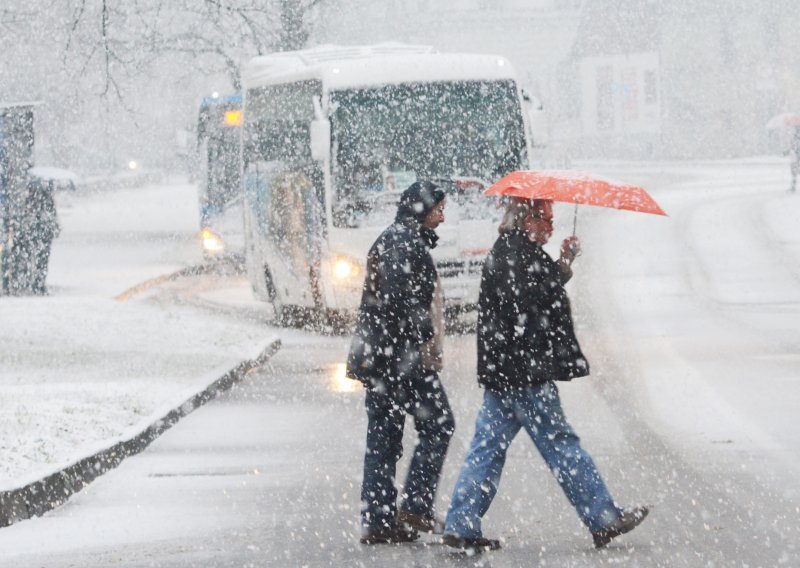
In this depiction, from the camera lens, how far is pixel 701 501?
8359 mm

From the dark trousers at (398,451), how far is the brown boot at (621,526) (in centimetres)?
79

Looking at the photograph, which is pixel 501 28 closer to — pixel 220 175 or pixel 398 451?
pixel 220 175

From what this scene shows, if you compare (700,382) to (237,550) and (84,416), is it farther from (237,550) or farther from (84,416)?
(237,550)

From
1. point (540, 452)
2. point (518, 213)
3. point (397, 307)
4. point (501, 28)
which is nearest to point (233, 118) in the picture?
point (397, 307)

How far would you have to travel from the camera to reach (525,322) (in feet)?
23.1

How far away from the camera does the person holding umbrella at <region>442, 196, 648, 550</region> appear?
7.04 metres

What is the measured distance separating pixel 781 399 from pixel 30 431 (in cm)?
547

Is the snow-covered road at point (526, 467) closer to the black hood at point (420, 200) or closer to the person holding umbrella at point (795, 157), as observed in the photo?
the black hood at point (420, 200)

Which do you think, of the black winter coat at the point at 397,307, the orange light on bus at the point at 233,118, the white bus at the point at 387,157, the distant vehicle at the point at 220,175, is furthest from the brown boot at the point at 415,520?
the orange light on bus at the point at 233,118

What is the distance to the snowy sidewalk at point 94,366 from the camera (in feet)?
32.6

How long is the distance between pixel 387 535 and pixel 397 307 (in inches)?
41.1

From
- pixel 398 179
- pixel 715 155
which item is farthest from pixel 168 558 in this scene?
pixel 715 155

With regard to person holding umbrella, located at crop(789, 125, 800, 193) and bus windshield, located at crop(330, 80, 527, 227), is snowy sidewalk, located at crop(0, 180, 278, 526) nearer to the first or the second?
bus windshield, located at crop(330, 80, 527, 227)

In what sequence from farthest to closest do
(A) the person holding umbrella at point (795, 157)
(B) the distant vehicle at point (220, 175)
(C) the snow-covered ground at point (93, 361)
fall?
1. (A) the person holding umbrella at point (795, 157)
2. (B) the distant vehicle at point (220, 175)
3. (C) the snow-covered ground at point (93, 361)
